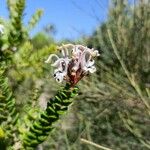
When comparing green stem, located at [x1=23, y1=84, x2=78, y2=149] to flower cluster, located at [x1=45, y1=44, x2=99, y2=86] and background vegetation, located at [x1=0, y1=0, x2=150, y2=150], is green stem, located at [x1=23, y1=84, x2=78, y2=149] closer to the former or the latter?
flower cluster, located at [x1=45, y1=44, x2=99, y2=86]

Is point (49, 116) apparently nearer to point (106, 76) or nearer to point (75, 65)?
point (75, 65)

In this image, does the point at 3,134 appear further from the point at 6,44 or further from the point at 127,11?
the point at 127,11

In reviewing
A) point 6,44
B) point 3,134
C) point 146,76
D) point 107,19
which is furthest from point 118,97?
point 3,134

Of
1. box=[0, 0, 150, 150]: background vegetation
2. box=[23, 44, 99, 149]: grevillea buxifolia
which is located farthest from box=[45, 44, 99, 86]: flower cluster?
box=[0, 0, 150, 150]: background vegetation

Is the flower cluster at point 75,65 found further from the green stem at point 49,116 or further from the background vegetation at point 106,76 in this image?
the background vegetation at point 106,76

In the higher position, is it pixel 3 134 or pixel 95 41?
pixel 95 41

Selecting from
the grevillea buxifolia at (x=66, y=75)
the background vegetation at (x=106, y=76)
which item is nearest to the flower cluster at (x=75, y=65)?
the grevillea buxifolia at (x=66, y=75)

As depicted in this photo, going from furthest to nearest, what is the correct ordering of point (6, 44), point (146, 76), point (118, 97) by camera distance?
point (118, 97) → point (146, 76) → point (6, 44)
